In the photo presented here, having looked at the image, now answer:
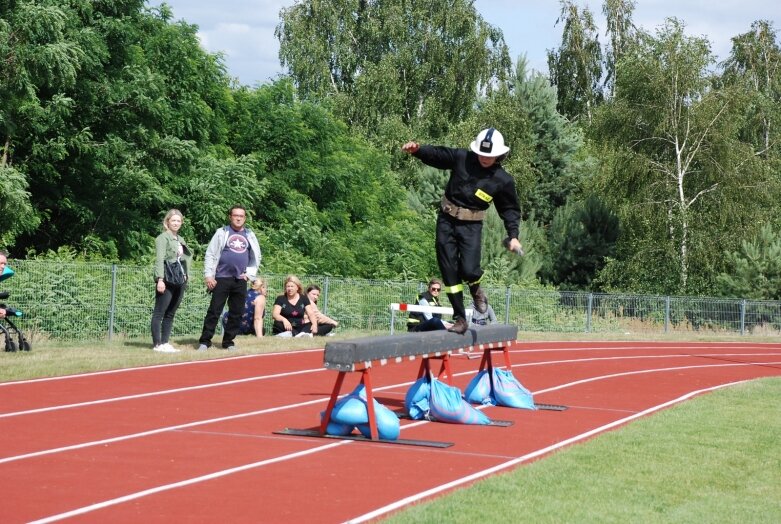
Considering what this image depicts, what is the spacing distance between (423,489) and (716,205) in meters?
37.0

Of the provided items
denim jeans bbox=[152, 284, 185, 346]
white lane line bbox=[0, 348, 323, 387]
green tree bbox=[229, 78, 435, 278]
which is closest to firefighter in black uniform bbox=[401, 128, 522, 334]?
white lane line bbox=[0, 348, 323, 387]

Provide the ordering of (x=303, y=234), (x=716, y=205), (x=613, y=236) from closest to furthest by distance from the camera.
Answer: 1. (x=303, y=234)
2. (x=716, y=205)
3. (x=613, y=236)

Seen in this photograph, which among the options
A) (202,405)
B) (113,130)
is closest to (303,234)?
(113,130)

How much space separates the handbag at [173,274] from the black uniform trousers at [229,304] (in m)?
0.63

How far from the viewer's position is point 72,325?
20.2 metres

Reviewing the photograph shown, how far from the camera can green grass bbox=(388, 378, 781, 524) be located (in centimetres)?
686

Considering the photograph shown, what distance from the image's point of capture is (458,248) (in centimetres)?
1120

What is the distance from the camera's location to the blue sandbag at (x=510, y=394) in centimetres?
1264

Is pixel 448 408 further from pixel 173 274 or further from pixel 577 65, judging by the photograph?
pixel 577 65

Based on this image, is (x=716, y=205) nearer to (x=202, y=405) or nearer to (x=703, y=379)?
(x=703, y=379)

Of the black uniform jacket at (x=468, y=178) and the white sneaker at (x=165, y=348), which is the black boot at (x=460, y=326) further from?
the white sneaker at (x=165, y=348)

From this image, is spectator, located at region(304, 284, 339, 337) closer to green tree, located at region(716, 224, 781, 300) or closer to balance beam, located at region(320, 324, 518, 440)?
balance beam, located at region(320, 324, 518, 440)

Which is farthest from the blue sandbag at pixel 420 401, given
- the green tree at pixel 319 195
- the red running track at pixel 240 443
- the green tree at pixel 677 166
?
the green tree at pixel 677 166

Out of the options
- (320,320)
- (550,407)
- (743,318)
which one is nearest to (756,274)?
(743,318)
